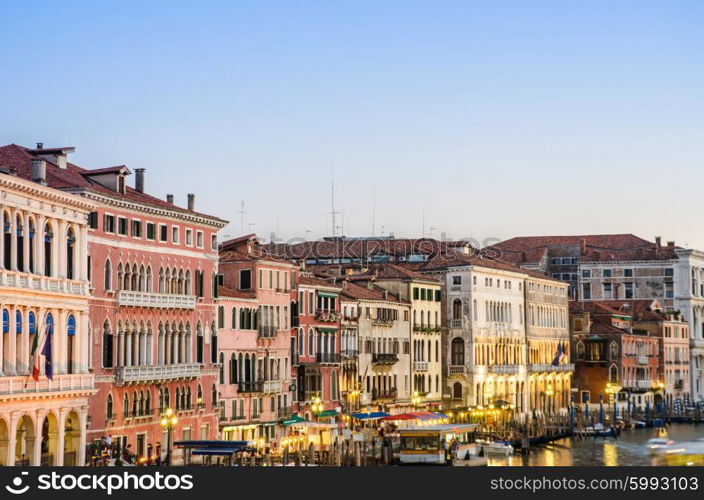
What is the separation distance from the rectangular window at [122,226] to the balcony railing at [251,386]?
905 cm

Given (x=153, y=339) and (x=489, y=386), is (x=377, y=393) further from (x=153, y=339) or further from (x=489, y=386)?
(x=153, y=339)

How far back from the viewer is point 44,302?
42.9m

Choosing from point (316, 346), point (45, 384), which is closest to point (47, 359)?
point (45, 384)

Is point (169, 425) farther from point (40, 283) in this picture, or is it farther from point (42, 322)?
point (40, 283)

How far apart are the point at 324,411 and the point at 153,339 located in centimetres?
1327

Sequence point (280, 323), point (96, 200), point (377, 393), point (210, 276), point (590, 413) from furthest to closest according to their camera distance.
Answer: point (590, 413) < point (377, 393) < point (280, 323) < point (210, 276) < point (96, 200)

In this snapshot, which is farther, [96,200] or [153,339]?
[153,339]

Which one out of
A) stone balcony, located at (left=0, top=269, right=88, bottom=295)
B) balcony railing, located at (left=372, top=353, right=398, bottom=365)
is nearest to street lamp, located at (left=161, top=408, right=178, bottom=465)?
stone balcony, located at (left=0, top=269, right=88, bottom=295)

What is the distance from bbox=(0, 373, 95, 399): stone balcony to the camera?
133 feet

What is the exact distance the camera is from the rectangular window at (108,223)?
48.5 meters

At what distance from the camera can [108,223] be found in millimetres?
48719

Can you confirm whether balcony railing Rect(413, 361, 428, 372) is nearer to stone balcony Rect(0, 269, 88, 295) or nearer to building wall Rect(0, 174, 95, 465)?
building wall Rect(0, 174, 95, 465)

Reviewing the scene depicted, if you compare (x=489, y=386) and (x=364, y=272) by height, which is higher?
(x=364, y=272)

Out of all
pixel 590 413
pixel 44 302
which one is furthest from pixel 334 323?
pixel 590 413
